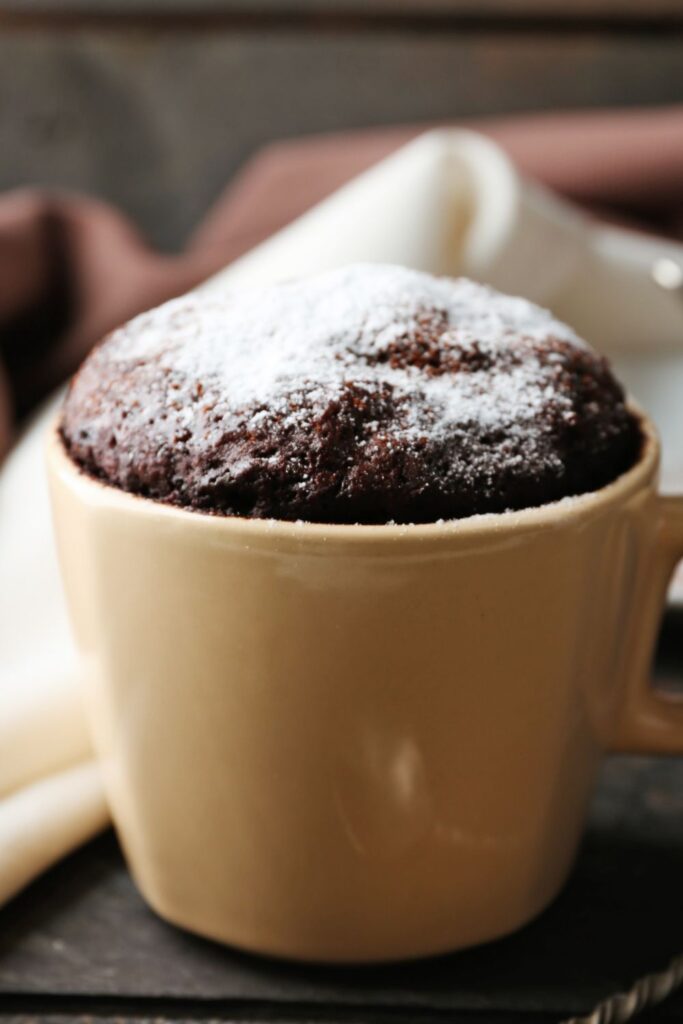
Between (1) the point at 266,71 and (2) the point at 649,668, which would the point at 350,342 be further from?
(1) the point at 266,71

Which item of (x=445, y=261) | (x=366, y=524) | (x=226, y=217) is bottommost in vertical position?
(x=226, y=217)

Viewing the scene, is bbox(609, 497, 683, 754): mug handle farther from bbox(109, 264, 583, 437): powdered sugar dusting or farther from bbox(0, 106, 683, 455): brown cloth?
bbox(0, 106, 683, 455): brown cloth

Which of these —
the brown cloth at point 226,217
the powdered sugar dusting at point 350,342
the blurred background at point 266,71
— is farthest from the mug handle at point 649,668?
the blurred background at point 266,71

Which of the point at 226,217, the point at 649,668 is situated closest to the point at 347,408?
the point at 649,668

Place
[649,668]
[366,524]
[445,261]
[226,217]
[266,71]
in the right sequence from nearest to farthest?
[366,524] → [649,668] → [445,261] → [226,217] → [266,71]

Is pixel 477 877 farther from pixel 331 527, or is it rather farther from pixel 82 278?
pixel 82 278
